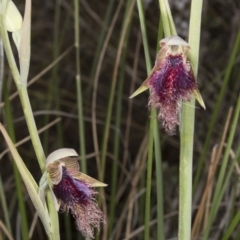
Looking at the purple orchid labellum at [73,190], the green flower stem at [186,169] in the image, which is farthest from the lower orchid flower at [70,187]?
the green flower stem at [186,169]

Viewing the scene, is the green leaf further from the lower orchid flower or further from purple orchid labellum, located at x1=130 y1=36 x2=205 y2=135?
purple orchid labellum, located at x1=130 y1=36 x2=205 y2=135

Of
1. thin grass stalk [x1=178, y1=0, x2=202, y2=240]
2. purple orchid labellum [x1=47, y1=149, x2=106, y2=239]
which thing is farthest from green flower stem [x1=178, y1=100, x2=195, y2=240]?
purple orchid labellum [x1=47, y1=149, x2=106, y2=239]

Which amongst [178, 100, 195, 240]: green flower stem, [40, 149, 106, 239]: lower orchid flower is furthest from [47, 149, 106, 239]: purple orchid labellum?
[178, 100, 195, 240]: green flower stem

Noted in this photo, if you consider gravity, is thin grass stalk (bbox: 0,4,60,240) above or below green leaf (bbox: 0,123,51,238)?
above

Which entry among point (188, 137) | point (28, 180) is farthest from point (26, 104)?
point (188, 137)

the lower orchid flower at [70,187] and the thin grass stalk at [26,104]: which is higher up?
the thin grass stalk at [26,104]

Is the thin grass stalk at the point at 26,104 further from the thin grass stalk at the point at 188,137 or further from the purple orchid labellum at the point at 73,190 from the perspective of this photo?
the thin grass stalk at the point at 188,137
